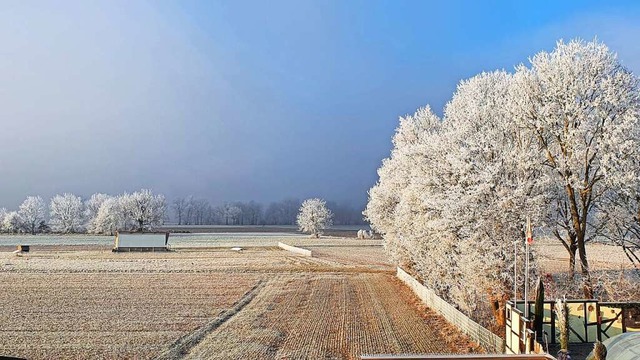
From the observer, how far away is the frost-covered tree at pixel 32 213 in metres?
137

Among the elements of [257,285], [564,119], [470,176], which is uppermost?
[564,119]

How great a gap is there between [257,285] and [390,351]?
20.4 meters

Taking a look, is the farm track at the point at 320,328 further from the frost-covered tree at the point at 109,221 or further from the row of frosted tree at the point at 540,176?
the frost-covered tree at the point at 109,221

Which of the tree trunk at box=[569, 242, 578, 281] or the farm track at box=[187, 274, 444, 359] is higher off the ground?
the tree trunk at box=[569, 242, 578, 281]

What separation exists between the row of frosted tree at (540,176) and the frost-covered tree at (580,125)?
5 centimetres

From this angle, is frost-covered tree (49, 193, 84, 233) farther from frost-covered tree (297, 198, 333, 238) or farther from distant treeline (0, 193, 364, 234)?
frost-covered tree (297, 198, 333, 238)

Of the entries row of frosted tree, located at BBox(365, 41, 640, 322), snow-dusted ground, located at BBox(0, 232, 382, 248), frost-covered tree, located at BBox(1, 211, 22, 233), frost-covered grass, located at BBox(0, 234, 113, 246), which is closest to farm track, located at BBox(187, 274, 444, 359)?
row of frosted tree, located at BBox(365, 41, 640, 322)

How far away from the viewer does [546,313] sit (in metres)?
20.2

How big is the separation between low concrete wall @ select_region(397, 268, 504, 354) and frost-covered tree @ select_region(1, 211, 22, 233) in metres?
133

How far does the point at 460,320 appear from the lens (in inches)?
867

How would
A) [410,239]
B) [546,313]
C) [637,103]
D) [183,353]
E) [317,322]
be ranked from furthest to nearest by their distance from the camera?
[410,239] → [317,322] → [637,103] → [546,313] → [183,353]

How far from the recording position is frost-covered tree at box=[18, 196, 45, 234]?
13688cm

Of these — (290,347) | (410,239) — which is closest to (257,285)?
(410,239)

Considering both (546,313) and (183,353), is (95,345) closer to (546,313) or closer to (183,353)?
(183,353)
